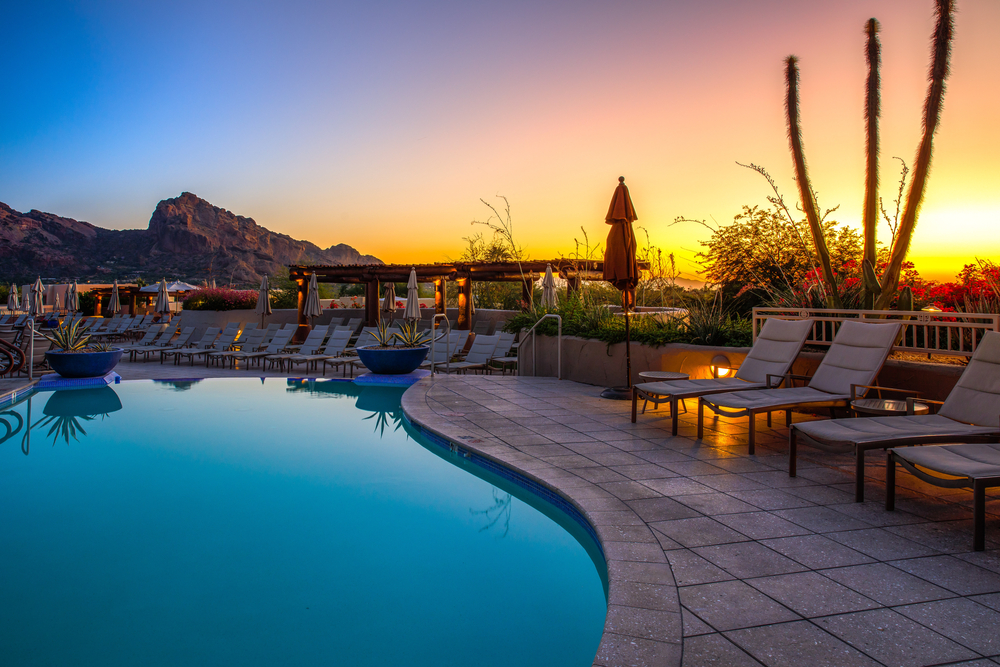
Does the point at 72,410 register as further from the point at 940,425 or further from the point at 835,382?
the point at 940,425

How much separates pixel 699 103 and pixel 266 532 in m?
9.74

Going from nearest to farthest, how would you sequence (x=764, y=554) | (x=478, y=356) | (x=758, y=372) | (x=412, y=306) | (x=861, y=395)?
(x=764, y=554) < (x=861, y=395) < (x=758, y=372) < (x=478, y=356) < (x=412, y=306)

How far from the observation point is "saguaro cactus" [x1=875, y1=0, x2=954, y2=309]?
590cm

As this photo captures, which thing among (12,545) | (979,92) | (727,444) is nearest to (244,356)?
(12,545)

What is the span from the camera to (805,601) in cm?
191

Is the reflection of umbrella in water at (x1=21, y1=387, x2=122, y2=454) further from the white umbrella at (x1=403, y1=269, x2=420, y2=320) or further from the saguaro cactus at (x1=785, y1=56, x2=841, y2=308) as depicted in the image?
the saguaro cactus at (x1=785, y1=56, x2=841, y2=308)

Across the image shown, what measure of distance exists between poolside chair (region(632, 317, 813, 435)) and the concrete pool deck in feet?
1.13

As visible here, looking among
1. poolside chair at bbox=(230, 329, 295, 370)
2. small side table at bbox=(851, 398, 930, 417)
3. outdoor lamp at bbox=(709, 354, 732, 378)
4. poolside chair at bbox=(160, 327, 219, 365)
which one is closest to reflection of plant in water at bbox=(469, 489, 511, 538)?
small side table at bbox=(851, 398, 930, 417)

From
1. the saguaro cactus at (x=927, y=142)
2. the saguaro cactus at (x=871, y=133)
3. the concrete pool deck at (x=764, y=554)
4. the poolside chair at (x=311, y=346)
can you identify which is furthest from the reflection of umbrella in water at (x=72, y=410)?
the saguaro cactus at (x=871, y=133)

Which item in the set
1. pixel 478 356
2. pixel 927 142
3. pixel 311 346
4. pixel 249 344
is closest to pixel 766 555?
pixel 927 142

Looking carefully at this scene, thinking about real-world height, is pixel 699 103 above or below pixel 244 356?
above

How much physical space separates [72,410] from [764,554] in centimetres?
783

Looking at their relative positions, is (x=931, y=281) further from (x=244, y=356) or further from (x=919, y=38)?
(x=244, y=356)

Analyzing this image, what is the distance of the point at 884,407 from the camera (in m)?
3.65
